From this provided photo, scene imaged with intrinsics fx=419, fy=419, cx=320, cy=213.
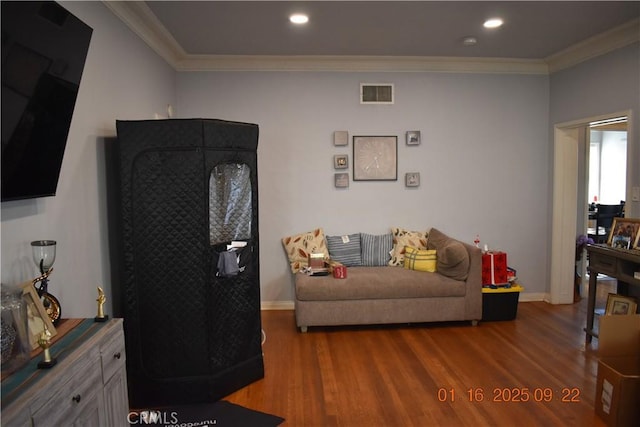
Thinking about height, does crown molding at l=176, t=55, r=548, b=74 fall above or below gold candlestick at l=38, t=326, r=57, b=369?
above

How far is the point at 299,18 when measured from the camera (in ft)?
10.7

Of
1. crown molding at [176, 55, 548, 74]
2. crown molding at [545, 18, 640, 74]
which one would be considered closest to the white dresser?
crown molding at [176, 55, 548, 74]

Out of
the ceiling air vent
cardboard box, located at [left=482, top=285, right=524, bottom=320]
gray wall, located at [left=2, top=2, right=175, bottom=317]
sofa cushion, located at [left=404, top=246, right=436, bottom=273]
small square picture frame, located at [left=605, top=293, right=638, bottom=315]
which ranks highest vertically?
the ceiling air vent

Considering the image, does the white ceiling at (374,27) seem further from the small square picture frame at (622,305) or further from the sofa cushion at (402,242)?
the small square picture frame at (622,305)

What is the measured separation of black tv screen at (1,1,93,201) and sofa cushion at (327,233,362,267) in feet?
9.35

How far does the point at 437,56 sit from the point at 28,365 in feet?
14.0

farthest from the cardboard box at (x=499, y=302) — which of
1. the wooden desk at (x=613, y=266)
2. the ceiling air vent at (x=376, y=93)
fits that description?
the ceiling air vent at (x=376, y=93)

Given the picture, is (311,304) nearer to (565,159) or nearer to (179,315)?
(179,315)

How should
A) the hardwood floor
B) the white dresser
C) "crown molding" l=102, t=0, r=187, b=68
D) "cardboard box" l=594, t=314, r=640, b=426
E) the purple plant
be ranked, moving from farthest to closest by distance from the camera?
the purple plant
"crown molding" l=102, t=0, r=187, b=68
the hardwood floor
"cardboard box" l=594, t=314, r=640, b=426
the white dresser

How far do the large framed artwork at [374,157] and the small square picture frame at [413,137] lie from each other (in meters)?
0.14

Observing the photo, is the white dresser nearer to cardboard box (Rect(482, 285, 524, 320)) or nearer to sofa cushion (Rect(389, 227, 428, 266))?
sofa cushion (Rect(389, 227, 428, 266))

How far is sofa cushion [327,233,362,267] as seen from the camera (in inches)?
175

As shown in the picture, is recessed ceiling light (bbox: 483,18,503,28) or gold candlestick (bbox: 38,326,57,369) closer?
gold candlestick (bbox: 38,326,57,369)

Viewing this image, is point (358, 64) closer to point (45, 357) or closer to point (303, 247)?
point (303, 247)
